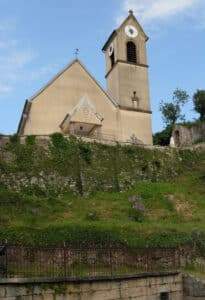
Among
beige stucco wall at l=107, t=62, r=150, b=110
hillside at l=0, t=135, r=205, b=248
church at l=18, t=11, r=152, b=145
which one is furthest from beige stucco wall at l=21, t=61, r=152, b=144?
hillside at l=0, t=135, r=205, b=248

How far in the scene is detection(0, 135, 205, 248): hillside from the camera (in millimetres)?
24016

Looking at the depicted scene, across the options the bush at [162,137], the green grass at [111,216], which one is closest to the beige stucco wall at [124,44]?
the bush at [162,137]

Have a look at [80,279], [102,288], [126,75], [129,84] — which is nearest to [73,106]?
[129,84]

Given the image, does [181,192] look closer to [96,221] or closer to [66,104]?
[96,221]

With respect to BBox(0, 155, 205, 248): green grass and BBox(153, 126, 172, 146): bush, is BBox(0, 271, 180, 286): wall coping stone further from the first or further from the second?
BBox(153, 126, 172, 146): bush

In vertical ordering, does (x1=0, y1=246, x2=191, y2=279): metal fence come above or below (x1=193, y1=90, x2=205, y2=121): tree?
below

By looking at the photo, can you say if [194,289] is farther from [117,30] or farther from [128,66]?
[117,30]

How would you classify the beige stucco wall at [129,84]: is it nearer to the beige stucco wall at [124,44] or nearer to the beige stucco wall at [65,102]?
the beige stucco wall at [124,44]

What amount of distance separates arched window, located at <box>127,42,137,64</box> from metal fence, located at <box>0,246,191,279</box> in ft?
96.0

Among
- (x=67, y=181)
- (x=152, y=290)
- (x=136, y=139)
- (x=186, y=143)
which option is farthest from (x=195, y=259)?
(x=186, y=143)

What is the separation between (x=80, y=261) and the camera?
1884 cm

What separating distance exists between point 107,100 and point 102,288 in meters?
28.4

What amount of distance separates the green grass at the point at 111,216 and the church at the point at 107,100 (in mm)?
6951

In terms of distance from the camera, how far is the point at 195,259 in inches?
917
